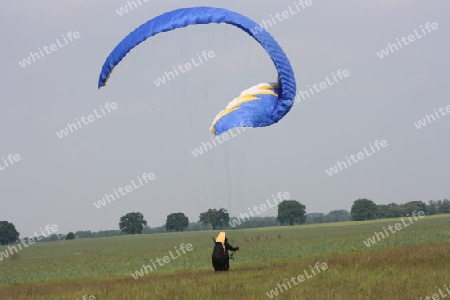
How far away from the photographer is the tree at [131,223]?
161m

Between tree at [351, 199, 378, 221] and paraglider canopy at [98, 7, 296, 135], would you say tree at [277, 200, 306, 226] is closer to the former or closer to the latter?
tree at [351, 199, 378, 221]

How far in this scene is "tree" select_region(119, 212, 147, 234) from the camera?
161000mm

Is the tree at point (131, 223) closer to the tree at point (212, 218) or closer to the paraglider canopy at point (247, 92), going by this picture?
the tree at point (212, 218)

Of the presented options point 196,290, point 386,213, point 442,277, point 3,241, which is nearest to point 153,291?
point 196,290

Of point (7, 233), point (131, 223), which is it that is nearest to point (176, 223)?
point (131, 223)

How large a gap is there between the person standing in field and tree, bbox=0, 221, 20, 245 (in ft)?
429

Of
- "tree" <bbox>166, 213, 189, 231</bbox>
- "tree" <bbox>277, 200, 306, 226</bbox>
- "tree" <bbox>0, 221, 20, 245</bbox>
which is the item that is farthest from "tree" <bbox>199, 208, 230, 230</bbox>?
"tree" <bbox>166, 213, 189, 231</bbox>

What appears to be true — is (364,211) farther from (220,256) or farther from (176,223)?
(220,256)

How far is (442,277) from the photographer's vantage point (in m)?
14.6

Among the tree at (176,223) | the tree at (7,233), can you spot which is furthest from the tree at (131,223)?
the tree at (7,233)

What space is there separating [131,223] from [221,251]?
474 feet

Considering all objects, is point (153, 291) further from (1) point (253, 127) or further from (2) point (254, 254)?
(2) point (254, 254)

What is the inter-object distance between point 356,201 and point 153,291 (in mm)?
161170

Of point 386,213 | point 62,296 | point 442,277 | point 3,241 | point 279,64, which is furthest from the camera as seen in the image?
point 386,213
